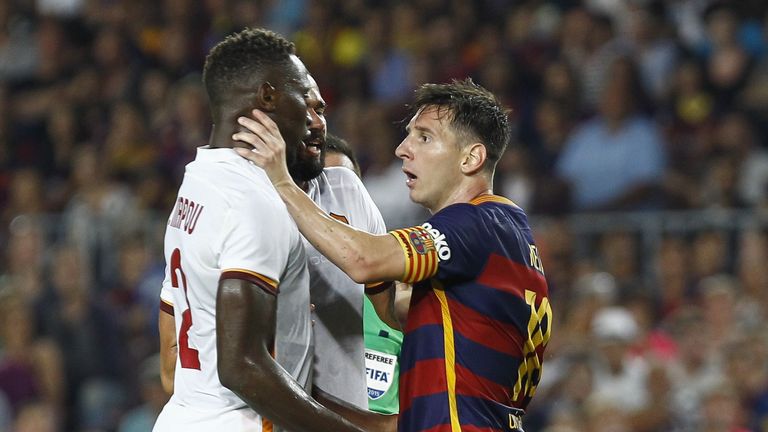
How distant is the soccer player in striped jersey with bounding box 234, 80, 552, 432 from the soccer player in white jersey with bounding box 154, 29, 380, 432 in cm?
11

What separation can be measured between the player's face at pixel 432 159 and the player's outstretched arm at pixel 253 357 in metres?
0.95

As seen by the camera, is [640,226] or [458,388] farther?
[640,226]

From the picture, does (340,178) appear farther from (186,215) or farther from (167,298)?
(186,215)

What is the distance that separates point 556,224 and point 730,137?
1476 millimetres

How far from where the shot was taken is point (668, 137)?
10.5 m

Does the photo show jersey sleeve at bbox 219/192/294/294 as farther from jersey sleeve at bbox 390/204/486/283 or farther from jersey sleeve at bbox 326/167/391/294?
jersey sleeve at bbox 326/167/391/294

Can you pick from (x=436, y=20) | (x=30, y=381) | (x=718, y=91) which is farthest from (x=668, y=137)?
(x=30, y=381)

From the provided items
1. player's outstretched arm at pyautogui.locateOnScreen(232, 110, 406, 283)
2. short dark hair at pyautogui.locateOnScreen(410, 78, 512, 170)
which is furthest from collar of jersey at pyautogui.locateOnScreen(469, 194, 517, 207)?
player's outstretched arm at pyautogui.locateOnScreen(232, 110, 406, 283)

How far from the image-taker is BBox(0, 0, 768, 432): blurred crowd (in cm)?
895

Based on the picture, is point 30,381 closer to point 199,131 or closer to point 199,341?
point 199,131

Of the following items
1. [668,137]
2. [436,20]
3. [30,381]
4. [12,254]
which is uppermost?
[436,20]

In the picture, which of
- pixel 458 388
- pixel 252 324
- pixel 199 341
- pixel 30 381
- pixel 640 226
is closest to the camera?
pixel 252 324

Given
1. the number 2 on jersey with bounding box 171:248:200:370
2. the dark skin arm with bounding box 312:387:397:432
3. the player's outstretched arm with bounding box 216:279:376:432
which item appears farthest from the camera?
the dark skin arm with bounding box 312:387:397:432

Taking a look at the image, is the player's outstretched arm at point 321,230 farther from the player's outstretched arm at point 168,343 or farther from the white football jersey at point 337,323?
the player's outstretched arm at point 168,343
